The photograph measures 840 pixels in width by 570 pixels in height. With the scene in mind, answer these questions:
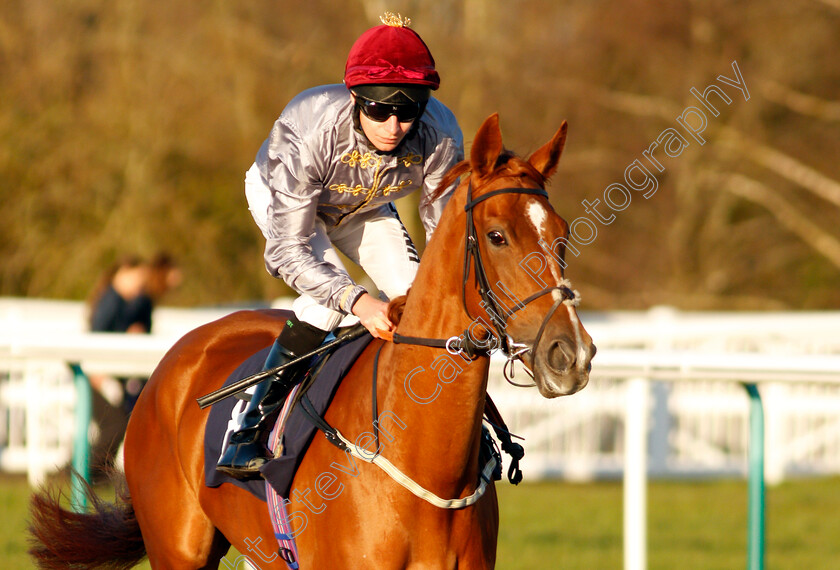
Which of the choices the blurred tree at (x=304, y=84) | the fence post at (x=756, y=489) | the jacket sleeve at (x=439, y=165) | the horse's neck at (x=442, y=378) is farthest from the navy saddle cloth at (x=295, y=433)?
the blurred tree at (x=304, y=84)

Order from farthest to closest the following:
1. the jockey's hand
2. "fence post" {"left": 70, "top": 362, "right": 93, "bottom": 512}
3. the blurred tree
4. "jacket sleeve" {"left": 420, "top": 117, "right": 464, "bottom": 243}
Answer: the blurred tree → "fence post" {"left": 70, "top": 362, "right": 93, "bottom": 512} → "jacket sleeve" {"left": 420, "top": 117, "right": 464, "bottom": 243} → the jockey's hand

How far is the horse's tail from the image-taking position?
13.3 ft

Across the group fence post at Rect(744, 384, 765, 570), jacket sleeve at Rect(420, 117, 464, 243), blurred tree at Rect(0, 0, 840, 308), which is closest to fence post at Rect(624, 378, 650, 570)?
fence post at Rect(744, 384, 765, 570)

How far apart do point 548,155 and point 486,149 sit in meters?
0.21

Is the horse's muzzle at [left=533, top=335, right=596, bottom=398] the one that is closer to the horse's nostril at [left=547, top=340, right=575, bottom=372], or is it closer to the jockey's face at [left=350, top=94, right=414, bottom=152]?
the horse's nostril at [left=547, top=340, right=575, bottom=372]

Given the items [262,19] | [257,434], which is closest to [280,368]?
[257,434]

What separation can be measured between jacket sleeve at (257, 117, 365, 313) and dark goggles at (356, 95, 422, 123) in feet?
0.68

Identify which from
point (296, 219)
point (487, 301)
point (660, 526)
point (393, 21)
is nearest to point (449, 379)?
point (487, 301)

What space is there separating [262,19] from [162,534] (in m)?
12.1

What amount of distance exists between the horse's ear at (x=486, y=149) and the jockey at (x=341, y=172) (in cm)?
42

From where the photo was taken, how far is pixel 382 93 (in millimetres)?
3057

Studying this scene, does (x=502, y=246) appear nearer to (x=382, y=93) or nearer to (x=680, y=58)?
(x=382, y=93)

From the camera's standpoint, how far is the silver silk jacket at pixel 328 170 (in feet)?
10.5

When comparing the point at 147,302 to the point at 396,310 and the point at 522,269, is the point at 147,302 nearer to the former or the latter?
the point at 396,310
